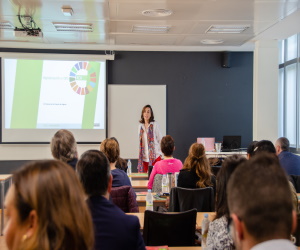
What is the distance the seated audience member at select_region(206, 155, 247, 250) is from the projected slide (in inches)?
255

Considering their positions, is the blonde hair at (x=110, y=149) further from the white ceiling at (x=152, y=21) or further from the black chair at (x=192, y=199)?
the white ceiling at (x=152, y=21)

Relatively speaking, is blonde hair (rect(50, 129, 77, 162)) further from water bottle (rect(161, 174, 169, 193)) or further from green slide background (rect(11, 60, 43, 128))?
green slide background (rect(11, 60, 43, 128))

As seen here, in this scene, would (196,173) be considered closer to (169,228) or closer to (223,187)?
(169,228)

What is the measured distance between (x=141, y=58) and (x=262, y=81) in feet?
9.26

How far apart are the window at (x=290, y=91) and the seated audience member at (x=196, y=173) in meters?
5.00

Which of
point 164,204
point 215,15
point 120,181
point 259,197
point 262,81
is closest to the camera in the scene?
point 259,197

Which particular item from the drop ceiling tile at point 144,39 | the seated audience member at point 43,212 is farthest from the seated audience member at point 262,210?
the drop ceiling tile at point 144,39

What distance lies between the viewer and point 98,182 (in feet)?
6.22

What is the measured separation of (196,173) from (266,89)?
4460 mm

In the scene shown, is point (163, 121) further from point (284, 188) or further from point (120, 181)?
point (284, 188)

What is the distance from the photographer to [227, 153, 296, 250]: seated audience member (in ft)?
→ 2.98

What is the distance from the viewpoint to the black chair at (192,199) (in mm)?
3529

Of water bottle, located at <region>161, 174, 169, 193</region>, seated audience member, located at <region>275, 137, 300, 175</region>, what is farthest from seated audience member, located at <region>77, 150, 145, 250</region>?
seated audience member, located at <region>275, 137, 300, 175</region>

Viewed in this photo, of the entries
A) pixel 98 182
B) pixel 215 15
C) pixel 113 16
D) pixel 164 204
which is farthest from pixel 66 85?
pixel 98 182
